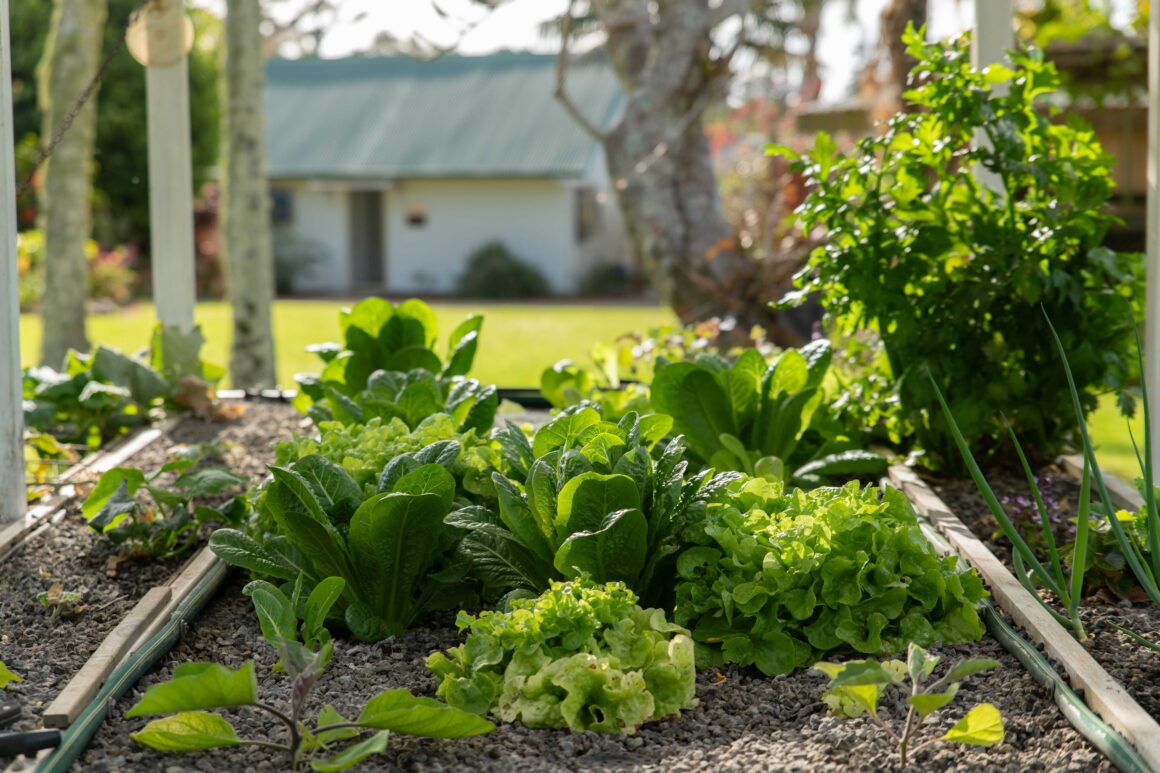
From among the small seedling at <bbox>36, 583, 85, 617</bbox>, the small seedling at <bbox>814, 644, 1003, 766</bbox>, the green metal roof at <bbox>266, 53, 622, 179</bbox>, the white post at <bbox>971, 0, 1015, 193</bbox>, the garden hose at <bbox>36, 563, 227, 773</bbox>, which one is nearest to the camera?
the small seedling at <bbox>814, 644, 1003, 766</bbox>

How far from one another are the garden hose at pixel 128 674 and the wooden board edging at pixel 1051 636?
1.59 m

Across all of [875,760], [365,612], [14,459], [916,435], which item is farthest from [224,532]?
[916,435]

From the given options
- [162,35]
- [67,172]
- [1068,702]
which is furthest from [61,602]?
[67,172]

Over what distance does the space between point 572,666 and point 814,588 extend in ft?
1.85

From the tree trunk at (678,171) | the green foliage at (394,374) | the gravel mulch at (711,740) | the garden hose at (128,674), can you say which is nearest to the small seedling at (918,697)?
the gravel mulch at (711,740)

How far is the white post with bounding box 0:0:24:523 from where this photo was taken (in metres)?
3.17

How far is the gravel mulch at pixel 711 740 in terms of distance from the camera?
192 centimetres

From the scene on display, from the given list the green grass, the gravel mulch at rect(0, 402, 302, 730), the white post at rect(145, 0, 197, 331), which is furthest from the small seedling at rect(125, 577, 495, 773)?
the green grass

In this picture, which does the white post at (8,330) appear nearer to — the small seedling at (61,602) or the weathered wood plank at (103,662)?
the small seedling at (61,602)

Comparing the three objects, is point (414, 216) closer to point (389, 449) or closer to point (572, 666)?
point (389, 449)

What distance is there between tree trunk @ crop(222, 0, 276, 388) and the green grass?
2535 millimetres

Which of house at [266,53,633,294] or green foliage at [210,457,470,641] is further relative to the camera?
house at [266,53,633,294]

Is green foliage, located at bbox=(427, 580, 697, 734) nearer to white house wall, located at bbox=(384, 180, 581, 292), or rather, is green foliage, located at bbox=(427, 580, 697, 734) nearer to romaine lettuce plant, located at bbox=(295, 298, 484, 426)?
romaine lettuce plant, located at bbox=(295, 298, 484, 426)

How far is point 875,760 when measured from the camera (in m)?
1.91
